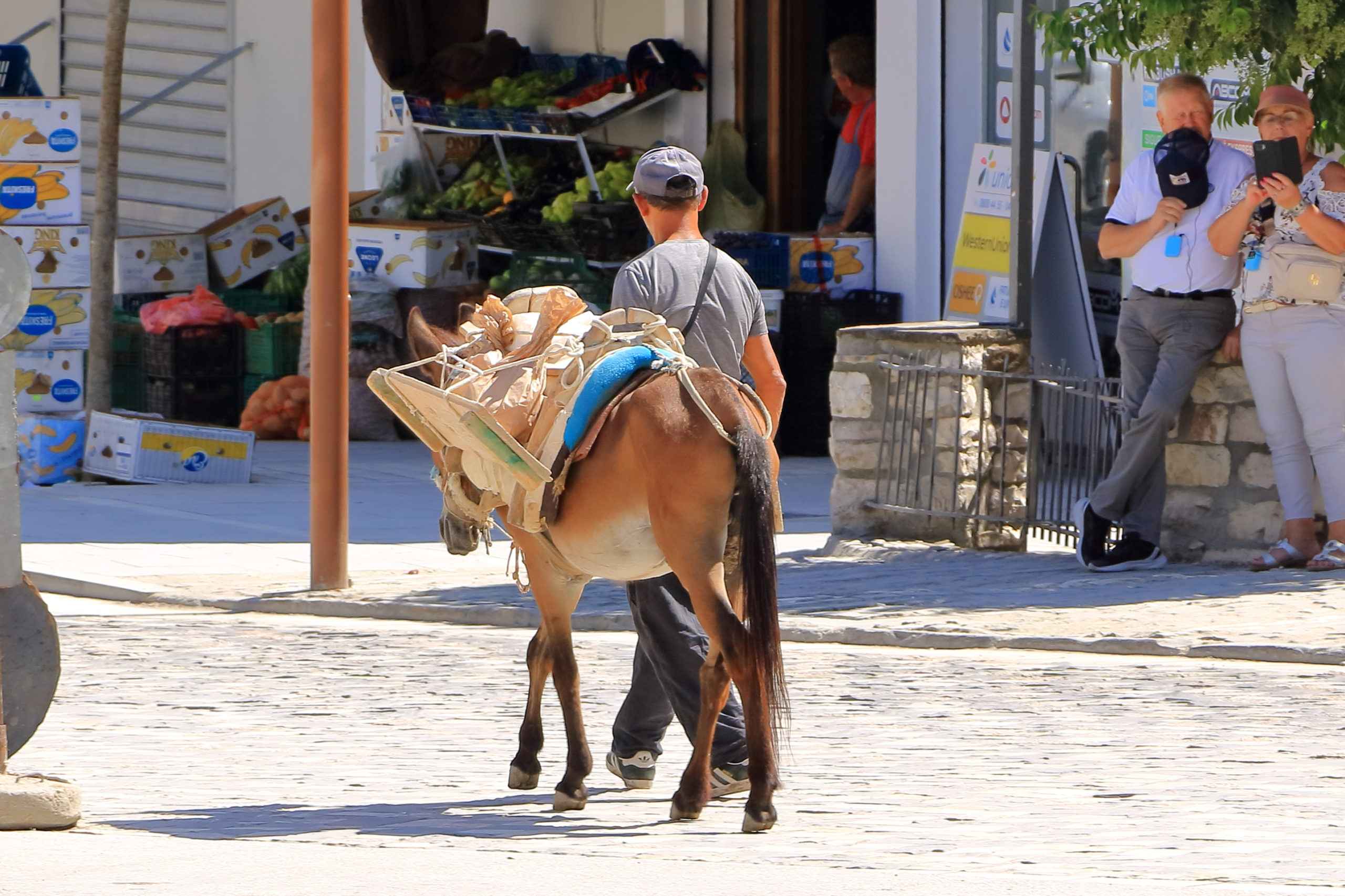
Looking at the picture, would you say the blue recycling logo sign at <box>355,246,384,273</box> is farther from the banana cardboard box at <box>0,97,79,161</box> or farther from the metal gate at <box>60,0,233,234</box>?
the metal gate at <box>60,0,233,234</box>

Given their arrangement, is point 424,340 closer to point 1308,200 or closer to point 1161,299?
point 1161,299

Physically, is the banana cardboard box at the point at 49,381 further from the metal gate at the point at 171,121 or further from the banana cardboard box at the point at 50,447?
the metal gate at the point at 171,121

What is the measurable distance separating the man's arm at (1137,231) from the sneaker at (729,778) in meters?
4.77

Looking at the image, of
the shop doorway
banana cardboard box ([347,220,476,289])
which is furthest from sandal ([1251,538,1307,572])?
banana cardboard box ([347,220,476,289])

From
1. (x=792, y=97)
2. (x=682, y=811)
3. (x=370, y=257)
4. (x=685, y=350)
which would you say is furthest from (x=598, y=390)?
(x=370, y=257)

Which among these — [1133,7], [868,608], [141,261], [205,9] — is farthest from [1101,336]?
[205,9]

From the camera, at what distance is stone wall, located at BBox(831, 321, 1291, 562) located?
1066 cm

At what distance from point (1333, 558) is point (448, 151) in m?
11.7

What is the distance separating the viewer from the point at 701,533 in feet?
19.4

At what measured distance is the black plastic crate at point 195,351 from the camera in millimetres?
17266

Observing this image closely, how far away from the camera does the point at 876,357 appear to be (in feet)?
38.5

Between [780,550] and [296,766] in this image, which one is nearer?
[296,766]

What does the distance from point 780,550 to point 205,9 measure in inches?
624

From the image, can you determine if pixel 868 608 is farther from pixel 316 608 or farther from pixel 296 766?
pixel 296 766
